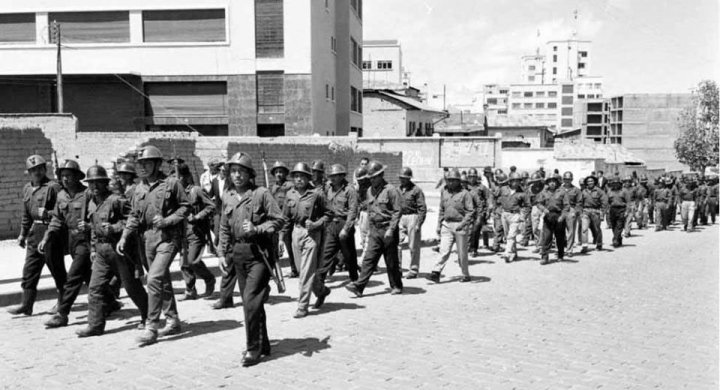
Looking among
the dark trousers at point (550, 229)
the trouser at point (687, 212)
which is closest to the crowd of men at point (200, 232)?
the dark trousers at point (550, 229)

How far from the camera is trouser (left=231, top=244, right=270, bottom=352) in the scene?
634cm

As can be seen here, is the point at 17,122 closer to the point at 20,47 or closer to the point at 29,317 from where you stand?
the point at 29,317

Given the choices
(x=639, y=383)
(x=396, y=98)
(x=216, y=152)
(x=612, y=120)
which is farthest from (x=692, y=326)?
(x=612, y=120)

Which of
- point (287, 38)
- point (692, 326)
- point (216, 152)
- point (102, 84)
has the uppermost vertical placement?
point (287, 38)

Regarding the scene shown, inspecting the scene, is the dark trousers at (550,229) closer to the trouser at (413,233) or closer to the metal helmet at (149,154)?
the trouser at (413,233)

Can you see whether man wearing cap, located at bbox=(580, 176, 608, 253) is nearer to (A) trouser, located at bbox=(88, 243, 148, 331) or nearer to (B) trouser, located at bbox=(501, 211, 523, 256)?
(B) trouser, located at bbox=(501, 211, 523, 256)

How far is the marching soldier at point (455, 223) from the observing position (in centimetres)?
1093

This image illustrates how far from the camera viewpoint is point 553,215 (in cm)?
1330

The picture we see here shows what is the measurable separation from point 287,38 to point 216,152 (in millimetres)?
15139

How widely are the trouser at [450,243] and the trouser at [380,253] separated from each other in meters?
1.26

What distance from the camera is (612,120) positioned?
9025cm

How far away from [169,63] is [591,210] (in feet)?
83.2

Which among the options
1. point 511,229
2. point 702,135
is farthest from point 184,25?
point 702,135

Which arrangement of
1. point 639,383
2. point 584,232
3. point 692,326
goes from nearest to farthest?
point 639,383 < point 692,326 < point 584,232
